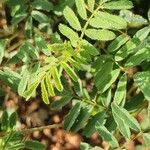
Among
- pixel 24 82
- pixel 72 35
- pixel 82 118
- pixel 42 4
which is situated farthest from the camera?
pixel 42 4

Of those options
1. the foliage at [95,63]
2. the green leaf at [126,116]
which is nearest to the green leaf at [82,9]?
the foliage at [95,63]

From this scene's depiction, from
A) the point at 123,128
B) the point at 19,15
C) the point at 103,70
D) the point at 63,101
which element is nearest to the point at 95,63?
the point at 103,70

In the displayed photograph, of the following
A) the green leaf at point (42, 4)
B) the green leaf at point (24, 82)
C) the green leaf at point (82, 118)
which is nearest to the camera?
the green leaf at point (24, 82)

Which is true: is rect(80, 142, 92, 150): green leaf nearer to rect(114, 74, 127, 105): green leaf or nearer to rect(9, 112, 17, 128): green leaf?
rect(114, 74, 127, 105): green leaf

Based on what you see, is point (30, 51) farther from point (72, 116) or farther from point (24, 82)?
point (72, 116)

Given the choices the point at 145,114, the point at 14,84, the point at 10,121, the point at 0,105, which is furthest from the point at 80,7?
the point at 0,105

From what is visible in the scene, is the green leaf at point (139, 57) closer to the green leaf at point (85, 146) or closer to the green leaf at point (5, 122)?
the green leaf at point (85, 146)

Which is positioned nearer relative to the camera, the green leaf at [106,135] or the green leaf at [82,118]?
the green leaf at [106,135]
